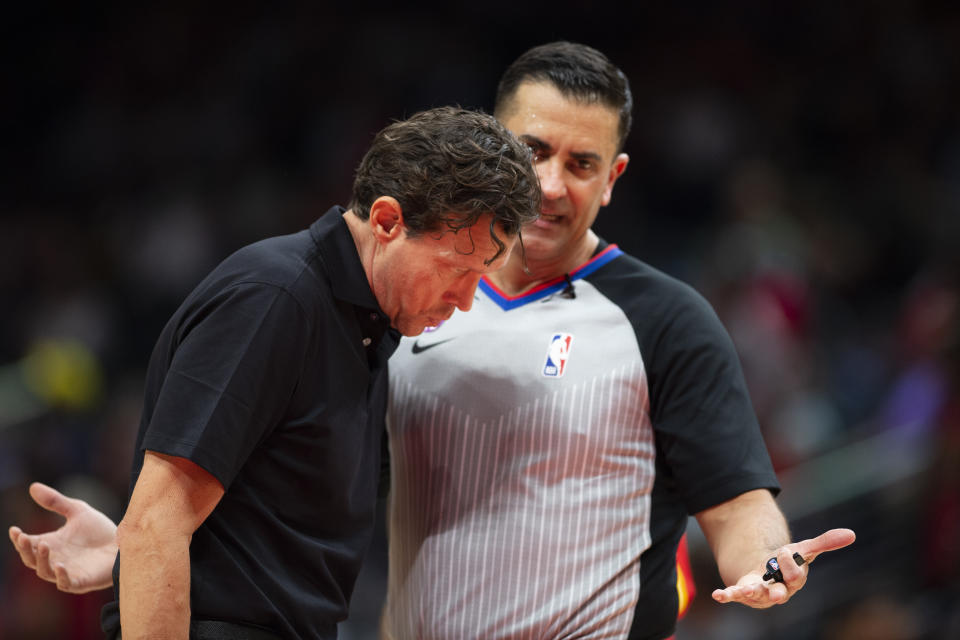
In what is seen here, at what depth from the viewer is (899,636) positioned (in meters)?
5.24

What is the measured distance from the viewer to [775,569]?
1955 mm

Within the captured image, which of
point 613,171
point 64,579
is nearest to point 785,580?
point 613,171

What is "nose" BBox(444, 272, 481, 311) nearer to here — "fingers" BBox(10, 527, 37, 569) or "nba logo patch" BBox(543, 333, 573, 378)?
"nba logo patch" BBox(543, 333, 573, 378)

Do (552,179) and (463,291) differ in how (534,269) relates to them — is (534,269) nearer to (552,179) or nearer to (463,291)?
(552,179)

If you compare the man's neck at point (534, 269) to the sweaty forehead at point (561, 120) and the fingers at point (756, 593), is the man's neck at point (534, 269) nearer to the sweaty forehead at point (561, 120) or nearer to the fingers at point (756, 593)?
the sweaty forehead at point (561, 120)

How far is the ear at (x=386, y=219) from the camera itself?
199cm

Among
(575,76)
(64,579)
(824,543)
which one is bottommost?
(64,579)

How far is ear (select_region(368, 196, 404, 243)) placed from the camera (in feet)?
6.54

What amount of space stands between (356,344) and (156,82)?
7121 mm

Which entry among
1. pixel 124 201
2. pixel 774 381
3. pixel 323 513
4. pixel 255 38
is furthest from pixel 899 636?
pixel 255 38

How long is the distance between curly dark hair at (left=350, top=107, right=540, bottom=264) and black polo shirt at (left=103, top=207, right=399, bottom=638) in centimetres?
15

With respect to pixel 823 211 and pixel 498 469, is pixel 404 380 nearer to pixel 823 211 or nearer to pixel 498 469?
pixel 498 469

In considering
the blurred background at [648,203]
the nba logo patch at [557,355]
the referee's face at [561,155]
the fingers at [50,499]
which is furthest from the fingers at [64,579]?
the blurred background at [648,203]

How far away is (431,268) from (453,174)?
0.61 feet
